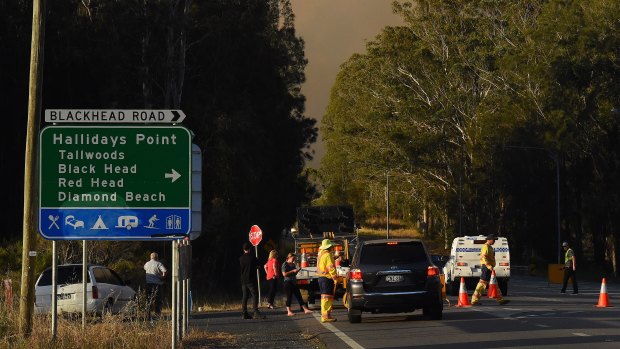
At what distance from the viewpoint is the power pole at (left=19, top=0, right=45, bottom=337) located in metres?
17.7

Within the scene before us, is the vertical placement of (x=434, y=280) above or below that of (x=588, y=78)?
below

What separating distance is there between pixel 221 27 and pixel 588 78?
22590 mm

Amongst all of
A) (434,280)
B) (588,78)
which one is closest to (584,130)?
(588,78)

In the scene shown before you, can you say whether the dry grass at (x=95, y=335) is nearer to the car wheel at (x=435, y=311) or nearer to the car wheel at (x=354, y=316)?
the car wheel at (x=354, y=316)

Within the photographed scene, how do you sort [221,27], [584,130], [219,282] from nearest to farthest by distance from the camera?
1. [221,27]
2. [219,282]
3. [584,130]

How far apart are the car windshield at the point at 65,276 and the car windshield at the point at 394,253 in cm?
750

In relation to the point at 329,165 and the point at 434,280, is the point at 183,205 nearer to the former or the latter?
the point at 434,280

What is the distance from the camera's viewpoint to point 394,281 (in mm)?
23422

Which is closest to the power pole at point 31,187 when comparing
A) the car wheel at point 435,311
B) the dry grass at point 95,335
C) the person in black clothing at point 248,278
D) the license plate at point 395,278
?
the dry grass at point 95,335

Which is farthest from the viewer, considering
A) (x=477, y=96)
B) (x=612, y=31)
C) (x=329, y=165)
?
(x=329, y=165)

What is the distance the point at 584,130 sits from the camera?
6794cm

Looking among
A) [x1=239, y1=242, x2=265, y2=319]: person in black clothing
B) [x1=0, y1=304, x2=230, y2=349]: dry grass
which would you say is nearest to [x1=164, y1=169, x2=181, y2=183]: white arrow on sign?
[x1=0, y1=304, x2=230, y2=349]: dry grass

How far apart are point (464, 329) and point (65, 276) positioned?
36.9ft

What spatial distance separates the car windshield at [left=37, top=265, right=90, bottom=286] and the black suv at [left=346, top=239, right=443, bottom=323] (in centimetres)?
748
